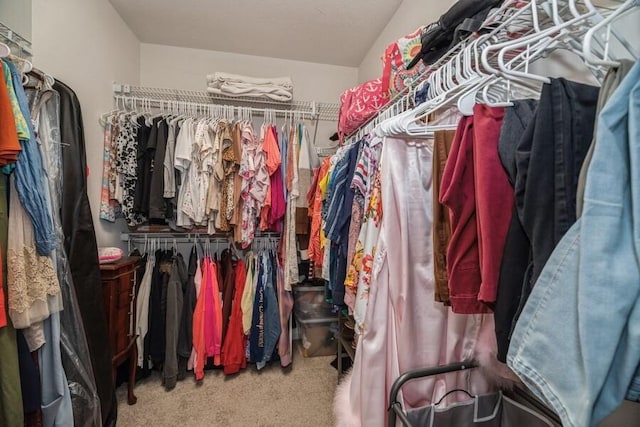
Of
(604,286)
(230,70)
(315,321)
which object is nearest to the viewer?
(604,286)

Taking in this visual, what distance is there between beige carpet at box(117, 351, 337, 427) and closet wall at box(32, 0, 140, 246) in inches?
41.2

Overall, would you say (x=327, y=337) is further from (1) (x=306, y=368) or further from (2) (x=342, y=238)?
(2) (x=342, y=238)

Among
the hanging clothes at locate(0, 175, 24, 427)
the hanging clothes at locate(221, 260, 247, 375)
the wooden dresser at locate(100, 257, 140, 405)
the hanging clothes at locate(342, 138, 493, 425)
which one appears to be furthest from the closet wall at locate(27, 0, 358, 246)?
the hanging clothes at locate(342, 138, 493, 425)

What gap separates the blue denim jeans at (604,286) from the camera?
338mm

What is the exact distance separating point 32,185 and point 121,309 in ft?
2.96

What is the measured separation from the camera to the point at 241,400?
5.87 feet

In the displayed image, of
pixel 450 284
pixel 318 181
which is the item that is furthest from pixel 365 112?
pixel 450 284

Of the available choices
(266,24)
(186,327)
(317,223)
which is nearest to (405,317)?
(317,223)

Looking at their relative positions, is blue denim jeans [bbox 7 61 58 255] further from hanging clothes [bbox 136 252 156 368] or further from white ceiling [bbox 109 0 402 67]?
white ceiling [bbox 109 0 402 67]

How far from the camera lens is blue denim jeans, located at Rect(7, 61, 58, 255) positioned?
0.95m

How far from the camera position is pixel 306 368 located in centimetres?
216

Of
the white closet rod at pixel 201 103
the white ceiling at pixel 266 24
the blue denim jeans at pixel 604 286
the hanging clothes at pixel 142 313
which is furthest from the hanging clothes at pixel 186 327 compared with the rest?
the blue denim jeans at pixel 604 286

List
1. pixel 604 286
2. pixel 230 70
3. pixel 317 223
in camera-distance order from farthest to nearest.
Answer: pixel 230 70
pixel 317 223
pixel 604 286

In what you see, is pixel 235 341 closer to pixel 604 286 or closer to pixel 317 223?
pixel 317 223
